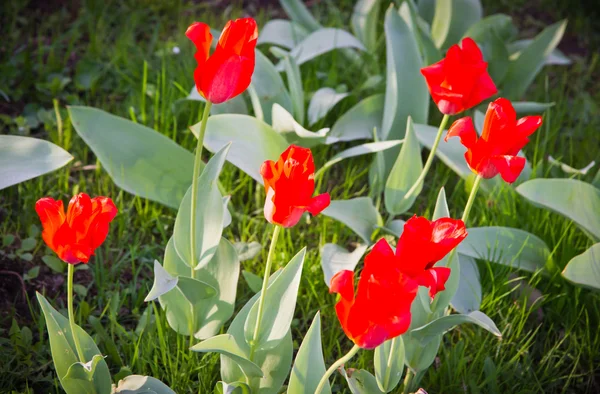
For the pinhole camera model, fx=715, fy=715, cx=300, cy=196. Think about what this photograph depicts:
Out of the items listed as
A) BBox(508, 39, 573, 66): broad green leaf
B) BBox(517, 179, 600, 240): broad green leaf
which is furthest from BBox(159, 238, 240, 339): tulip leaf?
BBox(508, 39, 573, 66): broad green leaf

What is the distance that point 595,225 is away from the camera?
5.20 ft

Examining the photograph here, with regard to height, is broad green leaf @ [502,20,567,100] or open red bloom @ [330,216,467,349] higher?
open red bloom @ [330,216,467,349]

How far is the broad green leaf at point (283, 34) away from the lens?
7.47ft

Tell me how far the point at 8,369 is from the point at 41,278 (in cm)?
29

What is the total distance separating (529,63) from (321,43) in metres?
0.68

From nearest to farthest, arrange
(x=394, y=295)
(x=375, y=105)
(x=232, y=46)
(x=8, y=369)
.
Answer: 1. (x=394, y=295)
2. (x=232, y=46)
3. (x=8, y=369)
4. (x=375, y=105)

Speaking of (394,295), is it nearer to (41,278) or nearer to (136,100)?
(41,278)

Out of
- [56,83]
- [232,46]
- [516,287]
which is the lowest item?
[516,287]

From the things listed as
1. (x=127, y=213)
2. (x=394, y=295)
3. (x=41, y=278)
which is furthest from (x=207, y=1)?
(x=394, y=295)

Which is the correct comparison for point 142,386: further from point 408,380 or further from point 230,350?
point 408,380

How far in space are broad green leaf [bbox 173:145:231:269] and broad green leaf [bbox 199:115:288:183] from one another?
0.31 metres

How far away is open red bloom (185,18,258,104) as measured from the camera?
110 centimetres

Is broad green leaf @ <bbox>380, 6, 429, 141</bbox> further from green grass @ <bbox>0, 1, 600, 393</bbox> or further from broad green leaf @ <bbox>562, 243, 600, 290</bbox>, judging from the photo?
broad green leaf @ <bbox>562, 243, 600, 290</bbox>

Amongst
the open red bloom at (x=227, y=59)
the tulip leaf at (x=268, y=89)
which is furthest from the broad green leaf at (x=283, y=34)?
the open red bloom at (x=227, y=59)
